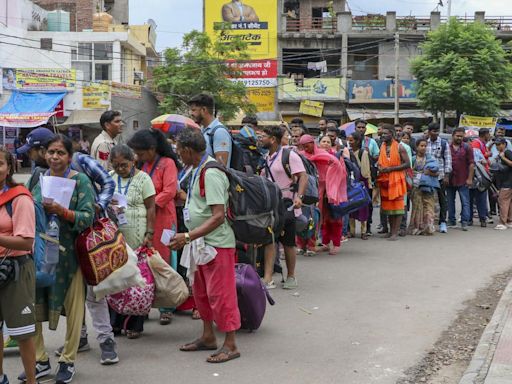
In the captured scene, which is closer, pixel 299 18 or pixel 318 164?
pixel 318 164

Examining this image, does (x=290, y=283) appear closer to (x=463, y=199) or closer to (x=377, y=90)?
(x=463, y=199)

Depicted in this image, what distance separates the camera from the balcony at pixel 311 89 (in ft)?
130

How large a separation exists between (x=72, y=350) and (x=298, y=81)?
1417 inches

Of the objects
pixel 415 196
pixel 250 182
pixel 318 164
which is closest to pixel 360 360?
pixel 250 182

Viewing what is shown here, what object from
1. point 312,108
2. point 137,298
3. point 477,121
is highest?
point 312,108

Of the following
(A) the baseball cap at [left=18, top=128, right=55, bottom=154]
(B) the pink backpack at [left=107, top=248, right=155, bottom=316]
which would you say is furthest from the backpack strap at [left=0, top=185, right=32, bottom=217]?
(B) the pink backpack at [left=107, top=248, right=155, bottom=316]

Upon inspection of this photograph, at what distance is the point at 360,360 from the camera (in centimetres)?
544

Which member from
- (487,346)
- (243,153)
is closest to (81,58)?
(243,153)

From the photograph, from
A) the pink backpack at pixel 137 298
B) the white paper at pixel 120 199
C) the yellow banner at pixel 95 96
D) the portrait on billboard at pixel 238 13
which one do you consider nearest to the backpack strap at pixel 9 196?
the white paper at pixel 120 199

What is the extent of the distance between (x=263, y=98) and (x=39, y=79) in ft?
47.0

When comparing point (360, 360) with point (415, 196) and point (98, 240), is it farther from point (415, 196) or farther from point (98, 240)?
point (415, 196)

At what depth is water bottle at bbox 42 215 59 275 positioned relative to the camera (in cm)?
463

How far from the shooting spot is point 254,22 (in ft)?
134

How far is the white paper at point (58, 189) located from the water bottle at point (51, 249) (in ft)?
0.50
